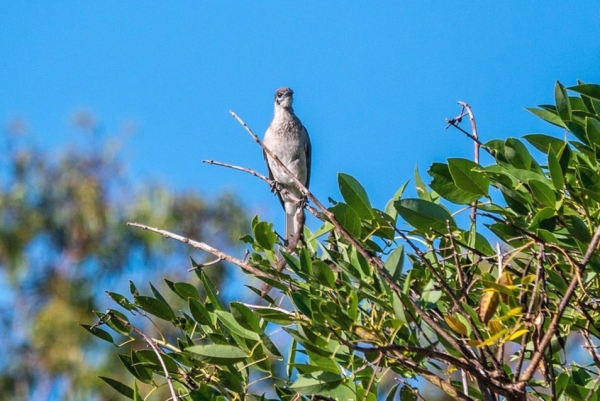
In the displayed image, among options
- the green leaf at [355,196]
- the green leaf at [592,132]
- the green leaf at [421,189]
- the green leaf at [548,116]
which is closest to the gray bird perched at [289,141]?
the green leaf at [421,189]

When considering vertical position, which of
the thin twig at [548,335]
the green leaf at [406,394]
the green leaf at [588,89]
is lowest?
the thin twig at [548,335]

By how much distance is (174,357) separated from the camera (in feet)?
5.86

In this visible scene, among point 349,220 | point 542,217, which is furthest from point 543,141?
point 349,220

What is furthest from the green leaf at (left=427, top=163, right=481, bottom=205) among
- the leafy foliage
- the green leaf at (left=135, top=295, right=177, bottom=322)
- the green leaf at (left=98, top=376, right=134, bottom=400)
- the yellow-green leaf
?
the green leaf at (left=98, top=376, right=134, bottom=400)

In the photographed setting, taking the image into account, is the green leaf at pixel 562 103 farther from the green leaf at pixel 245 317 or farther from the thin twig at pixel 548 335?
the green leaf at pixel 245 317

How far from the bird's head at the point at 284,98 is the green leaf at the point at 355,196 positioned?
6106 millimetres

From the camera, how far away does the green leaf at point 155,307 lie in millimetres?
1757

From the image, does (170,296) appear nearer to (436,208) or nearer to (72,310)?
(72,310)

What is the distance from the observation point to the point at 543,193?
151 cm

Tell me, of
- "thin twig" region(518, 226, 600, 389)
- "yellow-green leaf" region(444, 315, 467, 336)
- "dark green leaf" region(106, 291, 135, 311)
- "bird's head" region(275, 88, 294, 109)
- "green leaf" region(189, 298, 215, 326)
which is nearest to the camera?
"thin twig" region(518, 226, 600, 389)

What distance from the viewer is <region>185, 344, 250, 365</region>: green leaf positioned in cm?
160

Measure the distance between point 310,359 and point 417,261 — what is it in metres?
0.35

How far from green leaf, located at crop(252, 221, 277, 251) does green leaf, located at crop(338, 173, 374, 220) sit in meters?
0.18

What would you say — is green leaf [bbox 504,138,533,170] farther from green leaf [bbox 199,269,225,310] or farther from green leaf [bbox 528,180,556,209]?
green leaf [bbox 199,269,225,310]
